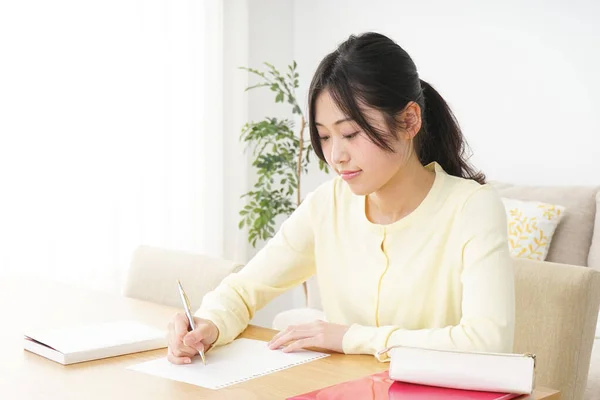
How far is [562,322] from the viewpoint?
1734 millimetres

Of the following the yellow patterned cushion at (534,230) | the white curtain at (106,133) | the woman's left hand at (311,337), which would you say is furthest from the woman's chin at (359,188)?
→ the white curtain at (106,133)

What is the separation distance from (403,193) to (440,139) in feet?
0.51

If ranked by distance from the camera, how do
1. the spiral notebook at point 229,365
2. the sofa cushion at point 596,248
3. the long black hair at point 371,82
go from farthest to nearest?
the sofa cushion at point 596,248 < the long black hair at point 371,82 < the spiral notebook at point 229,365

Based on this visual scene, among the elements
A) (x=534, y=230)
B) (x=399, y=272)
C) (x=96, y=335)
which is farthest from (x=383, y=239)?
(x=534, y=230)

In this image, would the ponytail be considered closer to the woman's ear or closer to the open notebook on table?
the woman's ear

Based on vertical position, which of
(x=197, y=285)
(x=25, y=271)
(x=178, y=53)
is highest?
(x=178, y=53)

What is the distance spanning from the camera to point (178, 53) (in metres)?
3.88

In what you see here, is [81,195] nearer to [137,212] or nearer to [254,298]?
[137,212]

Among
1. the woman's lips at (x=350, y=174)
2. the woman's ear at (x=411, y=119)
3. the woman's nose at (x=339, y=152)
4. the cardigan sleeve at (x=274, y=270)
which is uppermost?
the woman's ear at (x=411, y=119)

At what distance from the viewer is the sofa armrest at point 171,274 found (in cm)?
187

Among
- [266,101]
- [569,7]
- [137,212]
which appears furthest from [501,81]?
[137,212]

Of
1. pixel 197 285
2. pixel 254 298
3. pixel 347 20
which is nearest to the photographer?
pixel 254 298

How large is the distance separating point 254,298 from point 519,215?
5.62ft

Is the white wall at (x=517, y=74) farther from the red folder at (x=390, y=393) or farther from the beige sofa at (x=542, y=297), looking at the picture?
the red folder at (x=390, y=393)
